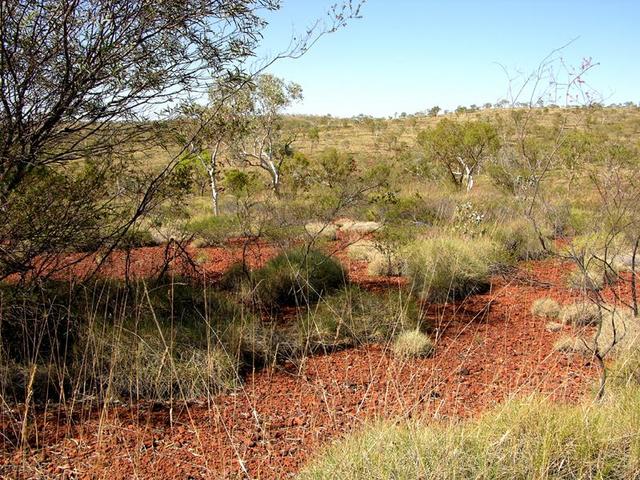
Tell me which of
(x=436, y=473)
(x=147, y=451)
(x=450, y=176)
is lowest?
(x=147, y=451)

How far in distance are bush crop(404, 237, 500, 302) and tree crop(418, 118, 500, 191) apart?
11699 millimetres

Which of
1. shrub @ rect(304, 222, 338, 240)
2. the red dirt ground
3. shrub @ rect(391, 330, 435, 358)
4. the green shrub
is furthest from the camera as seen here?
shrub @ rect(304, 222, 338, 240)

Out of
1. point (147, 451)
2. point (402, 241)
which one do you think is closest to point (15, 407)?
point (147, 451)

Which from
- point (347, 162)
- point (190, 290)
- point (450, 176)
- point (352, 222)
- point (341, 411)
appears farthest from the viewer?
point (347, 162)

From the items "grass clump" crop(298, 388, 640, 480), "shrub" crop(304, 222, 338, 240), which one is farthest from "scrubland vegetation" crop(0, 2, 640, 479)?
"shrub" crop(304, 222, 338, 240)

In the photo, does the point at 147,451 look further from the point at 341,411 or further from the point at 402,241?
the point at 402,241

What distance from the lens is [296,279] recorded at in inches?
269

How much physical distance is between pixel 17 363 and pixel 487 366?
410 cm

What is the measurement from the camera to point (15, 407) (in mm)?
4180

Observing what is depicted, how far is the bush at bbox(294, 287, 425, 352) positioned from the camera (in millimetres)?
5691

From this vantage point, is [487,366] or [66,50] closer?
[66,50]

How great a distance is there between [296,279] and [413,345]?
2.04 metres

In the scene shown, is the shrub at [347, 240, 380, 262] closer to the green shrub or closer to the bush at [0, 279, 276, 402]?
the green shrub

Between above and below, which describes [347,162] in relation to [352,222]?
above
